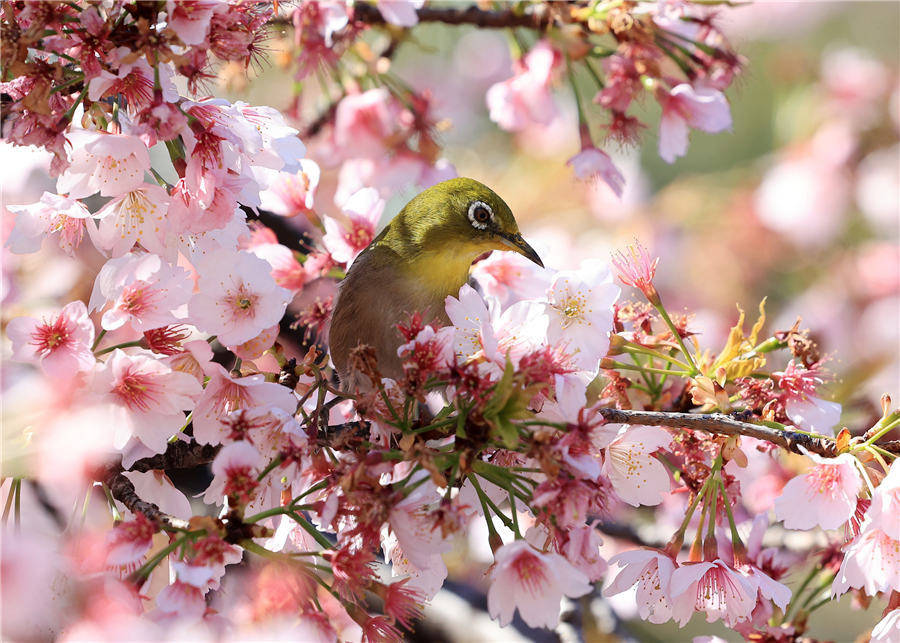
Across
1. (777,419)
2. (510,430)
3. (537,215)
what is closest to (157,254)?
(510,430)

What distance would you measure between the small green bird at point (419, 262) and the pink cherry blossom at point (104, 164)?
616mm

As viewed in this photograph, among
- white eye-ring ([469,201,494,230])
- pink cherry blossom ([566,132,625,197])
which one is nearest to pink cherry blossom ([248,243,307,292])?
white eye-ring ([469,201,494,230])

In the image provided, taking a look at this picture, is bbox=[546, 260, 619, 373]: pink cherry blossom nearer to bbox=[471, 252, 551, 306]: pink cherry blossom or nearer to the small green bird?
bbox=[471, 252, 551, 306]: pink cherry blossom

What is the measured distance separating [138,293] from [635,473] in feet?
2.40

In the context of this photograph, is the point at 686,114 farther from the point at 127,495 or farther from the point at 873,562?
the point at 127,495

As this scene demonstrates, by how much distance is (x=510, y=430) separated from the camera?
105 centimetres

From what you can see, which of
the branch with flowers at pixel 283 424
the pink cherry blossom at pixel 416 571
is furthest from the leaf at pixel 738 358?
the pink cherry blossom at pixel 416 571

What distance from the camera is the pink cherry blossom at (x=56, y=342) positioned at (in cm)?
116

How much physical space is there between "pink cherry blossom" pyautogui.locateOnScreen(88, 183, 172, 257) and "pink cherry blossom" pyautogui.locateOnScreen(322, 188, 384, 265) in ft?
1.43

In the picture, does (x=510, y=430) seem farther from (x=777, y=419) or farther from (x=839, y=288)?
(x=839, y=288)

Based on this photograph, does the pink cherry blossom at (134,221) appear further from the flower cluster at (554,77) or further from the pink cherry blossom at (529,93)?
the pink cherry blossom at (529,93)

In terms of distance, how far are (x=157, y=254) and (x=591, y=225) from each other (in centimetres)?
325

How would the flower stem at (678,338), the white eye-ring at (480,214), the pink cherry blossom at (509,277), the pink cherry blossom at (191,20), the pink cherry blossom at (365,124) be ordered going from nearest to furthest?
the pink cherry blossom at (191,20)
the flower stem at (678,338)
the pink cherry blossom at (509,277)
the white eye-ring at (480,214)
the pink cherry blossom at (365,124)

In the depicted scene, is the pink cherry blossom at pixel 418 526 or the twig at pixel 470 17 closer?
the pink cherry blossom at pixel 418 526
